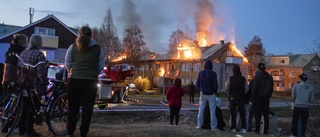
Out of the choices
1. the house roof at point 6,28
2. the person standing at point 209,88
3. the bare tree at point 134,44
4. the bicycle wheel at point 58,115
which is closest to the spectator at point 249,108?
the person standing at point 209,88

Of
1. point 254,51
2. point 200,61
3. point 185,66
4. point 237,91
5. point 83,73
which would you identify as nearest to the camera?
point 83,73

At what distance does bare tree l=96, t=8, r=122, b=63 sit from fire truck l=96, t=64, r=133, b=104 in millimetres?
44716

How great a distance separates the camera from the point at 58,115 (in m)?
6.98

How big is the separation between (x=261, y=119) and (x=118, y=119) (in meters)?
7.29

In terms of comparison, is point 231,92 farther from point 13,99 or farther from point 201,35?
point 201,35

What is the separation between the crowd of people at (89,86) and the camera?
613 centimetres

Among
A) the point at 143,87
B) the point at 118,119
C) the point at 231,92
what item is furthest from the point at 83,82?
the point at 143,87

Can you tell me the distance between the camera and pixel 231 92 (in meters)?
10.6

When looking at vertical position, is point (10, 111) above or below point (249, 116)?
above

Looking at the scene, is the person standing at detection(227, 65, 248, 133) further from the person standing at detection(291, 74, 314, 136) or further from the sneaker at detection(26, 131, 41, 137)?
the sneaker at detection(26, 131, 41, 137)

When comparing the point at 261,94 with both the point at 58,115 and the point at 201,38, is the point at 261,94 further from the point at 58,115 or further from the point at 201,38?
the point at 201,38

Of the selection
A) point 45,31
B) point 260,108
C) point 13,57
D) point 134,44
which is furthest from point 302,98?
point 134,44

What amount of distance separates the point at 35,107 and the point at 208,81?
4507 millimetres

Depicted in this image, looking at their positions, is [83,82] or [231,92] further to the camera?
[231,92]
